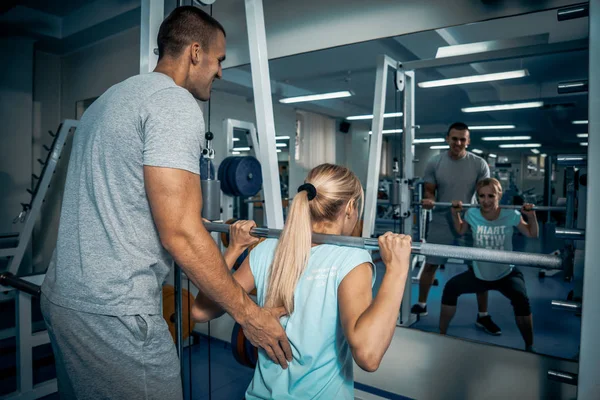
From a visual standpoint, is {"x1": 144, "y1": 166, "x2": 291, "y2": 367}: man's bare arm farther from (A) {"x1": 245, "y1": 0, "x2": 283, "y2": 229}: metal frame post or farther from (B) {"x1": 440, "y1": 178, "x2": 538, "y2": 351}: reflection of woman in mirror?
(B) {"x1": 440, "y1": 178, "x2": 538, "y2": 351}: reflection of woman in mirror

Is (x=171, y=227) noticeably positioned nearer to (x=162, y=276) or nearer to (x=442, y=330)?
(x=162, y=276)

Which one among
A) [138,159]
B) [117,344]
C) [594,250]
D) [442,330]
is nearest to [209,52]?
[138,159]

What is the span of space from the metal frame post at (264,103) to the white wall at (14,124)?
323cm

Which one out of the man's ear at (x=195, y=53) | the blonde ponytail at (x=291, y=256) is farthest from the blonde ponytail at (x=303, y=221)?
the man's ear at (x=195, y=53)

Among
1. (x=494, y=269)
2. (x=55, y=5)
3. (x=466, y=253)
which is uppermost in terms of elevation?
(x=55, y=5)

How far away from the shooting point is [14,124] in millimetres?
3752

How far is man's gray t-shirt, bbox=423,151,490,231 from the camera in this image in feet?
10.4

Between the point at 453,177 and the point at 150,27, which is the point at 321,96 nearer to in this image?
the point at 453,177

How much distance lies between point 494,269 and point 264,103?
1.75 m

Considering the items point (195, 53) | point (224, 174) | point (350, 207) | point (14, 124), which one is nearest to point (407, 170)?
point (224, 174)

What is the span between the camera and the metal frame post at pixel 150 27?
127 centimetres

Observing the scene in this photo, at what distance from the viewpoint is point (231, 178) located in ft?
8.11

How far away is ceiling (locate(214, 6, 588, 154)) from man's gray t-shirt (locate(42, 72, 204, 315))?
2183mm

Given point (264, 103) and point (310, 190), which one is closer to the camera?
point (310, 190)
